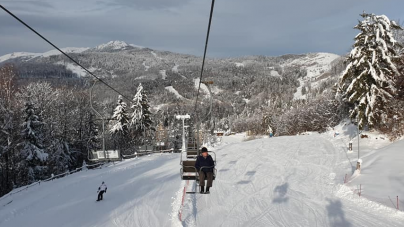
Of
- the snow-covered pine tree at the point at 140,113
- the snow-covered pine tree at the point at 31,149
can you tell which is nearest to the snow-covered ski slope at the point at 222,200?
the snow-covered pine tree at the point at 31,149

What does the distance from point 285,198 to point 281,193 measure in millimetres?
1079

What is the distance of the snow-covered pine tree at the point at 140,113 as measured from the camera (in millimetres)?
54438

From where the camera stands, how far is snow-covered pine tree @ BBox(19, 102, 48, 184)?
111 ft

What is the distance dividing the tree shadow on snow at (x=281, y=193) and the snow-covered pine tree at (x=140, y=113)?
37022mm

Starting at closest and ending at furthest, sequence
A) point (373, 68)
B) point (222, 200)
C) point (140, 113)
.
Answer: point (222, 200)
point (373, 68)
point (140, 113)

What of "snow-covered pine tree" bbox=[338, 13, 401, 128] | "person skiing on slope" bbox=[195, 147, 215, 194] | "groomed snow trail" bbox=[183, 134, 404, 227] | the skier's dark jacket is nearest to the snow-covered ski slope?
"groomed snow trail" bbox=[183, 134, 404, 227]

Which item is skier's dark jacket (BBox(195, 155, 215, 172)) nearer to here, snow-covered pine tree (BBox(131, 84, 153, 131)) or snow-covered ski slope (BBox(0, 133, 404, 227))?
snow-covered ski slope (BBox(0, 133, 404, 227))

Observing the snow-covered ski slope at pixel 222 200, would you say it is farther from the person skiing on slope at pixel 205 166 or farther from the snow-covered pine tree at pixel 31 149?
the snow-covered pine tree at pixel 31 149

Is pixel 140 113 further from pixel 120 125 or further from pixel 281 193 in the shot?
pixel 281 193

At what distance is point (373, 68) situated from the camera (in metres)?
28.2

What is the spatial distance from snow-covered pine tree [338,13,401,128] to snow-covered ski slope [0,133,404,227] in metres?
4.47

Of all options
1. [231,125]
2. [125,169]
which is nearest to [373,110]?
[125,169]

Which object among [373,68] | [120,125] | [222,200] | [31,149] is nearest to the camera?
[222,200]

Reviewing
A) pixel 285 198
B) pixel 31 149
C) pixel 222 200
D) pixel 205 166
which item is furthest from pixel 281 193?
pixel 31 149
